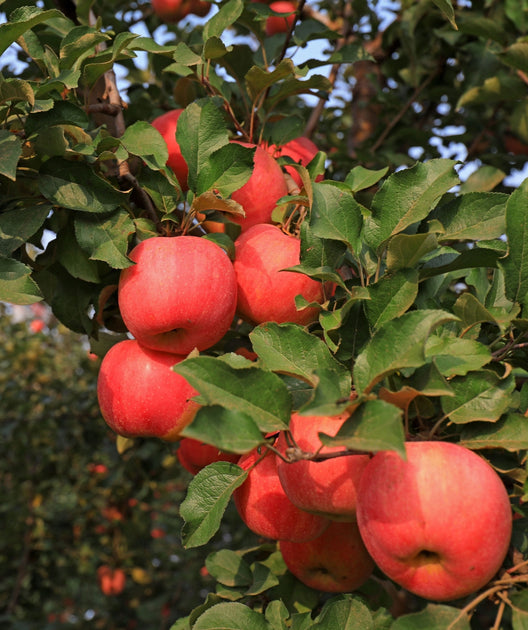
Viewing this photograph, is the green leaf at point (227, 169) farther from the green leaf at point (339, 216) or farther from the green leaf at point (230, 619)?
the green leaf at point (230, 619)

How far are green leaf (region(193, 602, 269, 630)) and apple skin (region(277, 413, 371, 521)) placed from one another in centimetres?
25

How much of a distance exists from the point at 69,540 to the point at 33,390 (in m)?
0.84

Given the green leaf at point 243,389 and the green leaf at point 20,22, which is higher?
the green leaf at point 20,22

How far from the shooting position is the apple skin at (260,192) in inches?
50.6

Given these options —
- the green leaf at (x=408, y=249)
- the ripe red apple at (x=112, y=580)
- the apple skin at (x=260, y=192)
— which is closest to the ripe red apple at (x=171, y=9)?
the apple skin at (x=260, y=192)

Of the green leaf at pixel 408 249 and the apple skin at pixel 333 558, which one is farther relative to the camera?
the apple skin at pixel 333 558

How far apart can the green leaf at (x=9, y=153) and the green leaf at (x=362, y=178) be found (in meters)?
0.56

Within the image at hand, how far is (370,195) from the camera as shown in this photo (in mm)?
1403

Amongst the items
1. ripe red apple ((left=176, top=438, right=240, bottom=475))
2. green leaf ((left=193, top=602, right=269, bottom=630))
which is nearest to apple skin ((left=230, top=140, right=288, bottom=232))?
ripe red apple ((left=176, top=438, right=240, bottom=475))

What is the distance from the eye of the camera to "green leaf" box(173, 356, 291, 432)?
80cm

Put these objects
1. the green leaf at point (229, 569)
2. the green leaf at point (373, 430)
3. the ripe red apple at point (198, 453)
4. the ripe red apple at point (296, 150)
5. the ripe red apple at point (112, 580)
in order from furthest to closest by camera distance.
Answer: the ripe red apple at point (112, 580), the ripe red apple at point (296, 150), the ripe red apple at point (198, 453), the green leaf at point (229, 569), the green leaf at point (373, 430)

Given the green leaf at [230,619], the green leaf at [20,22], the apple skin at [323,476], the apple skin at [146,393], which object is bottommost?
the green leaf at [230,619]

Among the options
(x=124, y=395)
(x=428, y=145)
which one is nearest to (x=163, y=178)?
(x=124, y=395)

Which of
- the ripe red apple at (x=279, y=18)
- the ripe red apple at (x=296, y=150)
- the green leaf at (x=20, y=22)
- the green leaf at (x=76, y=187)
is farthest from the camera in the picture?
the ripe red apple at (x=279, y=18)
